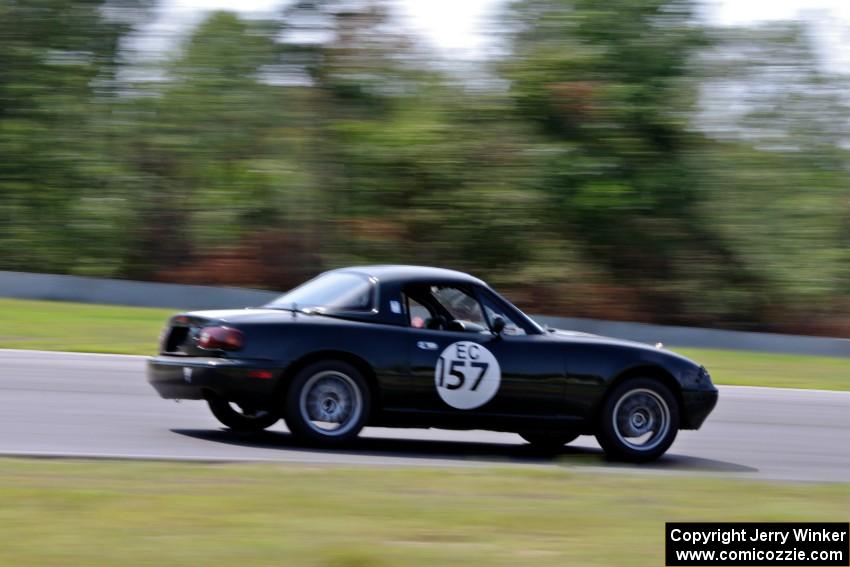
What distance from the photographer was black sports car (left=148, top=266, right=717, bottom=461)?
8898 mm

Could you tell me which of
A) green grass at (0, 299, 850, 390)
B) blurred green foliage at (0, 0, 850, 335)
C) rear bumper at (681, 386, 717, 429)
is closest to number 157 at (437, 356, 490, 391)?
rear bumper at (681, 386, 717, 429)

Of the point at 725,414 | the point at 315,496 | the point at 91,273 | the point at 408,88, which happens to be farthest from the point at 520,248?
the point at 315,496

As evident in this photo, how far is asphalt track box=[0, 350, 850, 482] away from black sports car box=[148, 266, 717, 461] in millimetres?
274

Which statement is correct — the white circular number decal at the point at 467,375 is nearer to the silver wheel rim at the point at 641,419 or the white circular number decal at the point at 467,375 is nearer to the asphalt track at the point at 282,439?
the asphalt track at the point at 282,439

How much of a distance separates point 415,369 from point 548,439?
1.93m

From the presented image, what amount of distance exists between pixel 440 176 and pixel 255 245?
174 inches

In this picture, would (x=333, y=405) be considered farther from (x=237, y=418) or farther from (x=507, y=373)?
(x=507, y=373)

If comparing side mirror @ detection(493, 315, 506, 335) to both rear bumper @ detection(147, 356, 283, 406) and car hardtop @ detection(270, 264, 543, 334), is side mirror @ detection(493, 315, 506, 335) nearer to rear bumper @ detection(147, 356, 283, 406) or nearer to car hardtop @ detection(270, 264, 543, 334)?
car hardtop @ detection(270, 264, 543, 334)

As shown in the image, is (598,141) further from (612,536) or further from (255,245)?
(612,536)

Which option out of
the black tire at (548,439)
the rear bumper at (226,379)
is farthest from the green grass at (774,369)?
the rear bumper at (226,379)

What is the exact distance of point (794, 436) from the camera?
1209cm

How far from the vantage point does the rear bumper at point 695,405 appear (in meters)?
9.98

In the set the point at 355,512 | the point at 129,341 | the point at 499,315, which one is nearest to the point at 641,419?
the point at 499,315

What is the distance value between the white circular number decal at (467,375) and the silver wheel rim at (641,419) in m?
1.12
